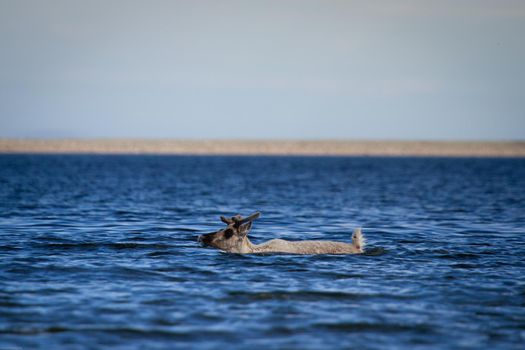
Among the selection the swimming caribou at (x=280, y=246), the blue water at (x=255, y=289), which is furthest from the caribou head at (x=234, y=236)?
the blue water at (x=255, y=289)

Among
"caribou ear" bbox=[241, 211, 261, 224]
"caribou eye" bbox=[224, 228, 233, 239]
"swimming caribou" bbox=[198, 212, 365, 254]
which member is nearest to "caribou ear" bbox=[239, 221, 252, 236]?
"swimming caribou" bbox=[198, 212, 365, 254]

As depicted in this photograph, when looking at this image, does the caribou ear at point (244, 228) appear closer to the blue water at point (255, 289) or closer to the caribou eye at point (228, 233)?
the caribou eye at point (228, 233)

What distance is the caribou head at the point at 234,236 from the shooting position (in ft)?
55.3

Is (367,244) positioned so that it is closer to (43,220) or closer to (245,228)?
(245,228)

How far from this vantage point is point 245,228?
16969 mm

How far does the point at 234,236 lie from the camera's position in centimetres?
1734

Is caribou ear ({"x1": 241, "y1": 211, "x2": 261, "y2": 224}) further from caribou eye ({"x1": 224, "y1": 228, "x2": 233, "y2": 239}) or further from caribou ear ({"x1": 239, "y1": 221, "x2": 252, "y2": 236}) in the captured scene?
caribou eye ({"x1": 224, "y1": 228, "x2": 233, "y2": 239})

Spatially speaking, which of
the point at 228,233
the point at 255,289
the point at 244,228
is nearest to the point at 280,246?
the point at 244,228

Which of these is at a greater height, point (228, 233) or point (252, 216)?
point (252, 216)

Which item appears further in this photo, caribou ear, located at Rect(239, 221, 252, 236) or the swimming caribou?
the swimming caribou

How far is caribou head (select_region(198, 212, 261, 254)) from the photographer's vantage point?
16844 mm

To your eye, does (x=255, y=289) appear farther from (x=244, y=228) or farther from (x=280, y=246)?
(x=280, y=246)

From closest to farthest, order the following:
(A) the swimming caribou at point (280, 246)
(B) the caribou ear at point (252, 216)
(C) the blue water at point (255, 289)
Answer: (C) the blue water at point (255, 289) < (B) the caribou ear at point (252, 216) < (A) the swimming caribou at point (280, 246)

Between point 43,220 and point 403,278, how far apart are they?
16.1 metres
